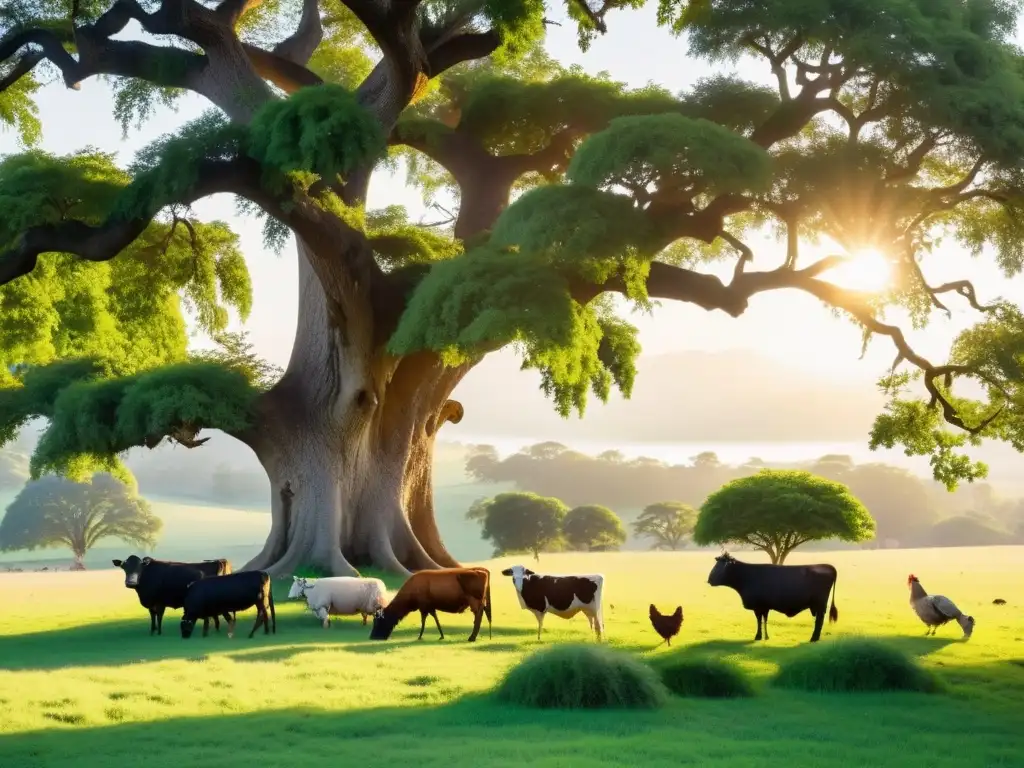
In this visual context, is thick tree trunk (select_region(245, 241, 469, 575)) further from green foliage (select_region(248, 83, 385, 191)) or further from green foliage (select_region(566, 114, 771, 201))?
green foliage (select_region(566, 114, 771, 201))

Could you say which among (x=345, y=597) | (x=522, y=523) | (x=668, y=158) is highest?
(x=668, y=158)

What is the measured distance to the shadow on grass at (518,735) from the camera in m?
8.80

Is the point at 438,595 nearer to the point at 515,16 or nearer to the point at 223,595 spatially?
the point at 223,595

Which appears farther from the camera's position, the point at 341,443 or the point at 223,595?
the point at 341,443

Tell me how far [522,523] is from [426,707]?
5052 centimetres

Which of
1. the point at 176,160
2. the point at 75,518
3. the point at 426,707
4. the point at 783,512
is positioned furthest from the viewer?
the point at 75,518

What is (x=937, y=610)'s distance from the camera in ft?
60.4

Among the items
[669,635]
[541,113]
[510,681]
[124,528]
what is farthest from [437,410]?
[124,528]

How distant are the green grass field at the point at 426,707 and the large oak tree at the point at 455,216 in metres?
5.16

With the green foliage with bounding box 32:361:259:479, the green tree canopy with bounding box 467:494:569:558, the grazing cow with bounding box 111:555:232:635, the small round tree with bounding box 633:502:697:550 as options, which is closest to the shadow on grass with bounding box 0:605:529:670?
the grazing cow with bounding box 111:555:232:635

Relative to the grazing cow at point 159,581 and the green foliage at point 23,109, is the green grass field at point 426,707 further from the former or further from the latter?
the green foliage at point 23,109

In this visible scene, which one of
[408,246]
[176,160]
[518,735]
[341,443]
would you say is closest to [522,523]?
[408,246]

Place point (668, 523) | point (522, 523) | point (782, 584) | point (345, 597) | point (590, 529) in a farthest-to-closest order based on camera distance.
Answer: point (668, 523) < point (590, 529) < point (522, 523) < point (345, 597) < point (782, 584)

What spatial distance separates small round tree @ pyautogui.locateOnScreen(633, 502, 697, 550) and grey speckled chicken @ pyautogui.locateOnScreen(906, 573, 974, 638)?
53543 millimetres
